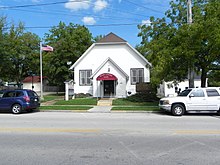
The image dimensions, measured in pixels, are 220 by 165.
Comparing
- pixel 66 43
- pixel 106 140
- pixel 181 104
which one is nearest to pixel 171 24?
pixel 181 104

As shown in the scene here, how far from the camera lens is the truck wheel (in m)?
15.1

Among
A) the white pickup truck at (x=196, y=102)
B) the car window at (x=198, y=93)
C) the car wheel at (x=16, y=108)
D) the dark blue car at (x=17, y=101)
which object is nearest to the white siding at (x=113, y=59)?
the dark blue car at (x=17, y=101)

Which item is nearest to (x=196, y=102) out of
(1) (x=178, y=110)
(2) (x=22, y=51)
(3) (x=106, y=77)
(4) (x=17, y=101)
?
(1) (x=178, y=110)

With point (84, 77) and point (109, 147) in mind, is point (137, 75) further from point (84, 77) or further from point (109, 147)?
point (109, 147)

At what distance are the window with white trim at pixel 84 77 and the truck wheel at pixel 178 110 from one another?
17.1 metres

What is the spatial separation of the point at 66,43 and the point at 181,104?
28.7 m

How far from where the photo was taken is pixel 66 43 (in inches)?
1587

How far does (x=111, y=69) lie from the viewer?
1134 inches

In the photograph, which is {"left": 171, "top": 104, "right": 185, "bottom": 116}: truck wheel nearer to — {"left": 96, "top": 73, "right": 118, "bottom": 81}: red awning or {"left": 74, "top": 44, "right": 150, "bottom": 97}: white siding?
{"left": 96, "top": 73, "right": 118, "bottom": 81}: red awning

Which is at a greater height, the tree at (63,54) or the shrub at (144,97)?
the tree at (63,54)

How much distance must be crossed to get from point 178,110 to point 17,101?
10866 millimetres

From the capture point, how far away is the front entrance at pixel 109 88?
2948 centimetres

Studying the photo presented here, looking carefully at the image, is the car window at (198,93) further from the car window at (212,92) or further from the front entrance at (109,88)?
the front entrance at (109,88)

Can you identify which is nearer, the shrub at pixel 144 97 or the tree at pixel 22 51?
the shrub at pixel 144 97
